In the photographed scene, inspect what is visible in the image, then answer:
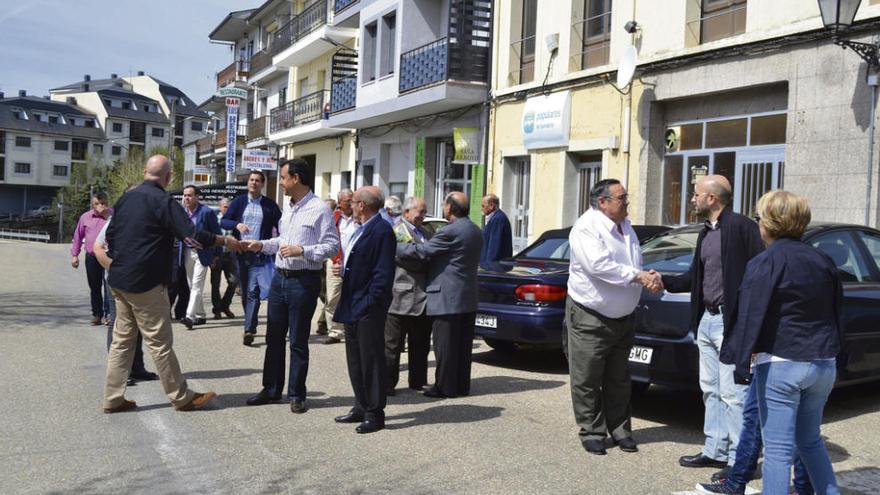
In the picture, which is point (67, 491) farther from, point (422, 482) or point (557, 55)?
point (557, 55)

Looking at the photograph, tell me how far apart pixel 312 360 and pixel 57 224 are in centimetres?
7629

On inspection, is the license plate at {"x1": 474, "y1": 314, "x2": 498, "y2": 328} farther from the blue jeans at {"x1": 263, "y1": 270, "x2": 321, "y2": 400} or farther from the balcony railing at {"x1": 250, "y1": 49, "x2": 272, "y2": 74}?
the balcony railing at {"x1": 250, "y1": 49, "x2": 272, "y2": 74}

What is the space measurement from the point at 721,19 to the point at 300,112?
2069 centimetres

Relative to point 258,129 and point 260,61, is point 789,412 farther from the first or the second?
point 260,61

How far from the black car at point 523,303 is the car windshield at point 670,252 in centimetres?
127

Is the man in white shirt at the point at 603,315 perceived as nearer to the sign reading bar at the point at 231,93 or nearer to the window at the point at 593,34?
the window at the point at 593,34

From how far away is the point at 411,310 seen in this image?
777 cm

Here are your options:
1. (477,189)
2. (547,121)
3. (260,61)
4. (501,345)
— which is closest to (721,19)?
(547,121)

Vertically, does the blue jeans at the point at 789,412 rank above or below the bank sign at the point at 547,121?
below

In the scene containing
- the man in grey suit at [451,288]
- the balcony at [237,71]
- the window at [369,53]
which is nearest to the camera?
the man in grey suit at [451,288]

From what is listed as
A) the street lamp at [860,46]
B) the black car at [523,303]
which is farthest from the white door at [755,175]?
the black car at [523,303]

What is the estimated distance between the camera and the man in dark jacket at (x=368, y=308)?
6.30 metres

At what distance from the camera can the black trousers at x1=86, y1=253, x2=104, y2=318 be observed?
1157 centimetres

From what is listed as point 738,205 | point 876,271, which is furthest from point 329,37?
point 876,271
